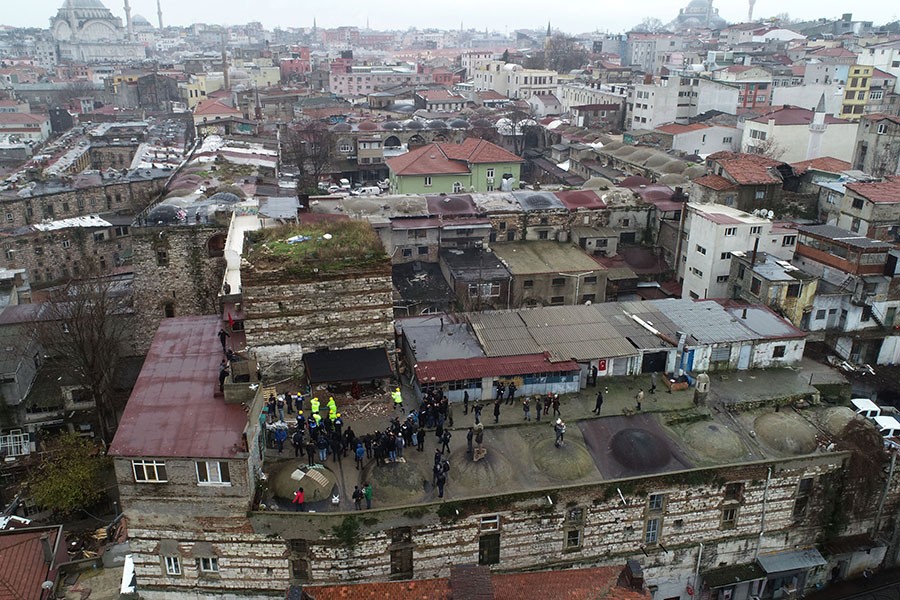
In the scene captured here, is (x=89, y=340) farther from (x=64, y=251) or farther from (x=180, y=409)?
(x=64, y=251)

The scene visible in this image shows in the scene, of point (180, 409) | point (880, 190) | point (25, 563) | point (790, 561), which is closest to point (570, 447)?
point (790, 561)

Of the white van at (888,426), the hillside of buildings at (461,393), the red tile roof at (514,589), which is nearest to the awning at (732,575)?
the hillside of buildings at (461,393)

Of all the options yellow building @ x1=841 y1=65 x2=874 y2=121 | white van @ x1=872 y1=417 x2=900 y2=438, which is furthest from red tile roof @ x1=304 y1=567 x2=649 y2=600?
yellow building @ x1=841 y1=65 x2=874 y2=121

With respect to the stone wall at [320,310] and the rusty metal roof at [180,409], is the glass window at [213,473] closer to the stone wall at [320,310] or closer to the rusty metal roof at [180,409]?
the rusty metal roof at [180,409]

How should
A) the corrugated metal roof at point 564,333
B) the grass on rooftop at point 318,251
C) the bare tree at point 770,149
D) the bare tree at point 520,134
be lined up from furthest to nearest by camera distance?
the bare tree at point 520,134
the bare tree at point 770,149
the corrugated metal roof at point 564,333
the grass on rooftop at point 318,251

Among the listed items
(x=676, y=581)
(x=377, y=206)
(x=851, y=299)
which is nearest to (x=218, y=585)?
(x=676, y=581)

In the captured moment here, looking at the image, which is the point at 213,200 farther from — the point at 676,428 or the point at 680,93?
the point at 680,93

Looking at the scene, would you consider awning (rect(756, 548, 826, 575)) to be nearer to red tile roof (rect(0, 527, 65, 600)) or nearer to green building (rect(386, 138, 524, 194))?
red tile roof (rect(0, 527, 65, 600))
